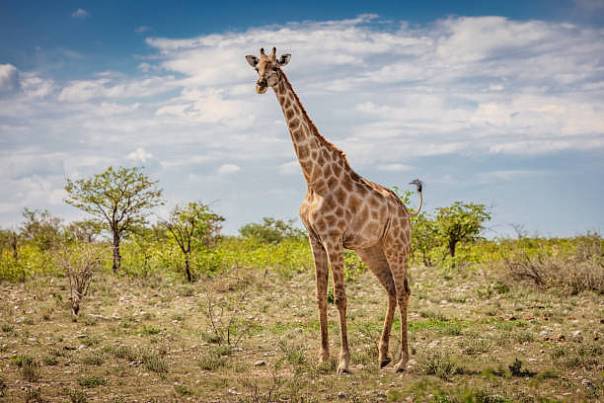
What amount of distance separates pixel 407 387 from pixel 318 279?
7.11 feet

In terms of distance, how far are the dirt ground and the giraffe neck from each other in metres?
3.00

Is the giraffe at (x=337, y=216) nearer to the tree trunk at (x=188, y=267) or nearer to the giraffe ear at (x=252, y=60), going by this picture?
the giraffe ear at (x=252, y=60)

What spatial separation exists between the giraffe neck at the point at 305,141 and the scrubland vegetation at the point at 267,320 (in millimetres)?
3010

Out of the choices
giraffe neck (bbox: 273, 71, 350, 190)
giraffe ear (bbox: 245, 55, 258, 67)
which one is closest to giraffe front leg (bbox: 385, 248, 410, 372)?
A: giraffe neck (bbox: 273, 71, 350, 190)

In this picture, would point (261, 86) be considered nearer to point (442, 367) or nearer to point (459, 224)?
point (442, 367)

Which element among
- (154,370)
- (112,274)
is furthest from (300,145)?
(112,274)

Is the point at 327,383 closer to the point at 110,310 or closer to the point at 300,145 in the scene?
the point at 300,145

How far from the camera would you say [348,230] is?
995cm

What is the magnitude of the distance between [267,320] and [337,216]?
18.2ft

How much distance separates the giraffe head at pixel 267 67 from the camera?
9852mm

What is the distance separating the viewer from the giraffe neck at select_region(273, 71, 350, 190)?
1017 centimetres

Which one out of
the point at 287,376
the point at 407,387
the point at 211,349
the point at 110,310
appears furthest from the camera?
the point at 110,310

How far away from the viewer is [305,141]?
10305mm

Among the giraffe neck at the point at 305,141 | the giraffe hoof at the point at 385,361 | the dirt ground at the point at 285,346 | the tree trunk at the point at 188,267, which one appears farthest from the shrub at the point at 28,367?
the tree trunk at the point at 188,267
